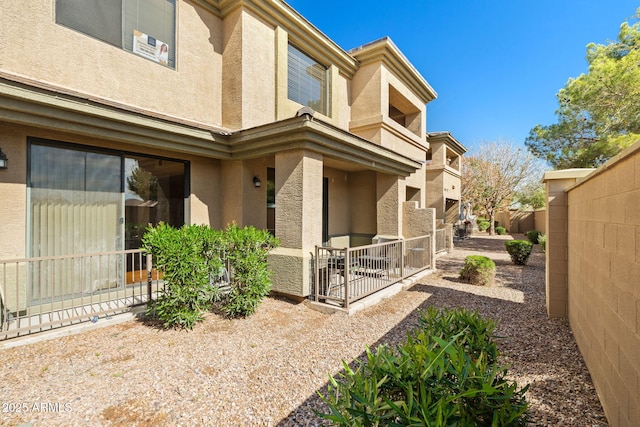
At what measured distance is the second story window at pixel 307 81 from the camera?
8.76 meters

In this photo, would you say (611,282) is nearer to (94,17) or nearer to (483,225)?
(94,17)

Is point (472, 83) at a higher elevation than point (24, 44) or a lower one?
higher

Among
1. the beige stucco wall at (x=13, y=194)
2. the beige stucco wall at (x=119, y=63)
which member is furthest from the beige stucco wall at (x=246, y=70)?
the beige stucco wall at (x=13, y=194)

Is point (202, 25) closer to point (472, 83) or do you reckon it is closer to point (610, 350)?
point (610, 350)

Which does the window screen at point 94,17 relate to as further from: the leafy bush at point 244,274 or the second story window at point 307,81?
the leafy bush at point 244,274

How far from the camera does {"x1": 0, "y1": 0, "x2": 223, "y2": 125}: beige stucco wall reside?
4.80 meters

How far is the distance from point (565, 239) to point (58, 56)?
9832 mm

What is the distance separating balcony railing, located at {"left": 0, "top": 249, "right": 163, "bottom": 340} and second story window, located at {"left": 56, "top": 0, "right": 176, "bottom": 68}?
175 inches

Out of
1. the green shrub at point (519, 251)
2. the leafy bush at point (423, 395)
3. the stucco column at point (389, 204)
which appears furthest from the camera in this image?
the green shrub at point (519, 251)

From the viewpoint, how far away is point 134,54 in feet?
20.1

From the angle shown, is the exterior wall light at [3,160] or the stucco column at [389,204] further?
the stucco column at [389,204]

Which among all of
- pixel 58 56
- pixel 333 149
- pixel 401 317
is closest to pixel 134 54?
pixel 58 56

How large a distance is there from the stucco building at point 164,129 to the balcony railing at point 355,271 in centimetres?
40

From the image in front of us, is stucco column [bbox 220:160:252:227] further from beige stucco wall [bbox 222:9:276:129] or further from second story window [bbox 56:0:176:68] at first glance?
second story window [bbox 56:0:176:68]
